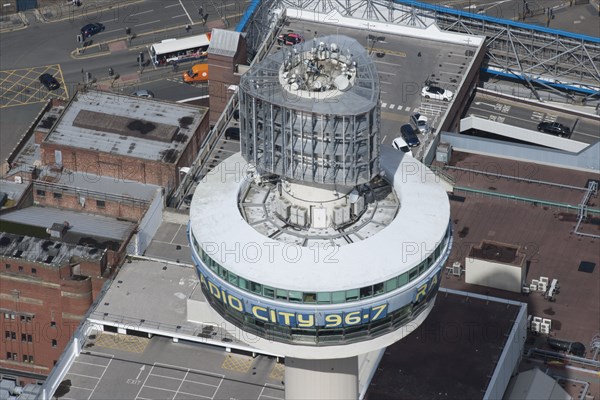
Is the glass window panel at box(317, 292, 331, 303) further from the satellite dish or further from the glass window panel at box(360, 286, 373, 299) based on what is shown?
the satellite dish

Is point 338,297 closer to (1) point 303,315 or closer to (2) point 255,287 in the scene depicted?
(1) point 303,315

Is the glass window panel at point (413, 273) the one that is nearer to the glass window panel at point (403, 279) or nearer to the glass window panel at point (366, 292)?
the glass window panel at point (403, 279)

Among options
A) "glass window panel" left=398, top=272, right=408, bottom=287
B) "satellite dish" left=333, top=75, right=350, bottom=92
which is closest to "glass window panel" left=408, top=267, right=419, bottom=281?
"glass window panel" left=398, top=272, right=408, bottom=287

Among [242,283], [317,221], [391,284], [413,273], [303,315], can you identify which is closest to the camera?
[303,315]

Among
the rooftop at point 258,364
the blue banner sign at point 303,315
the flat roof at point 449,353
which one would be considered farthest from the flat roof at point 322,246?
the rooftop at point 258,364

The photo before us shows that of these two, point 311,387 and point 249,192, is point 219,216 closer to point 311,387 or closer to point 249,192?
point 249,192

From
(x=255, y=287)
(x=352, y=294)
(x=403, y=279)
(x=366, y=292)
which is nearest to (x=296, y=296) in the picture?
(x=255, y=287)

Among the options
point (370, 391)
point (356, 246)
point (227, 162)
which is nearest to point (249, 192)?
point (227, 162)

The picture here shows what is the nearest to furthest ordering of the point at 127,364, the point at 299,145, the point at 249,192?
the point at 299,145 < the point at 249,192 < the point at 127,364
